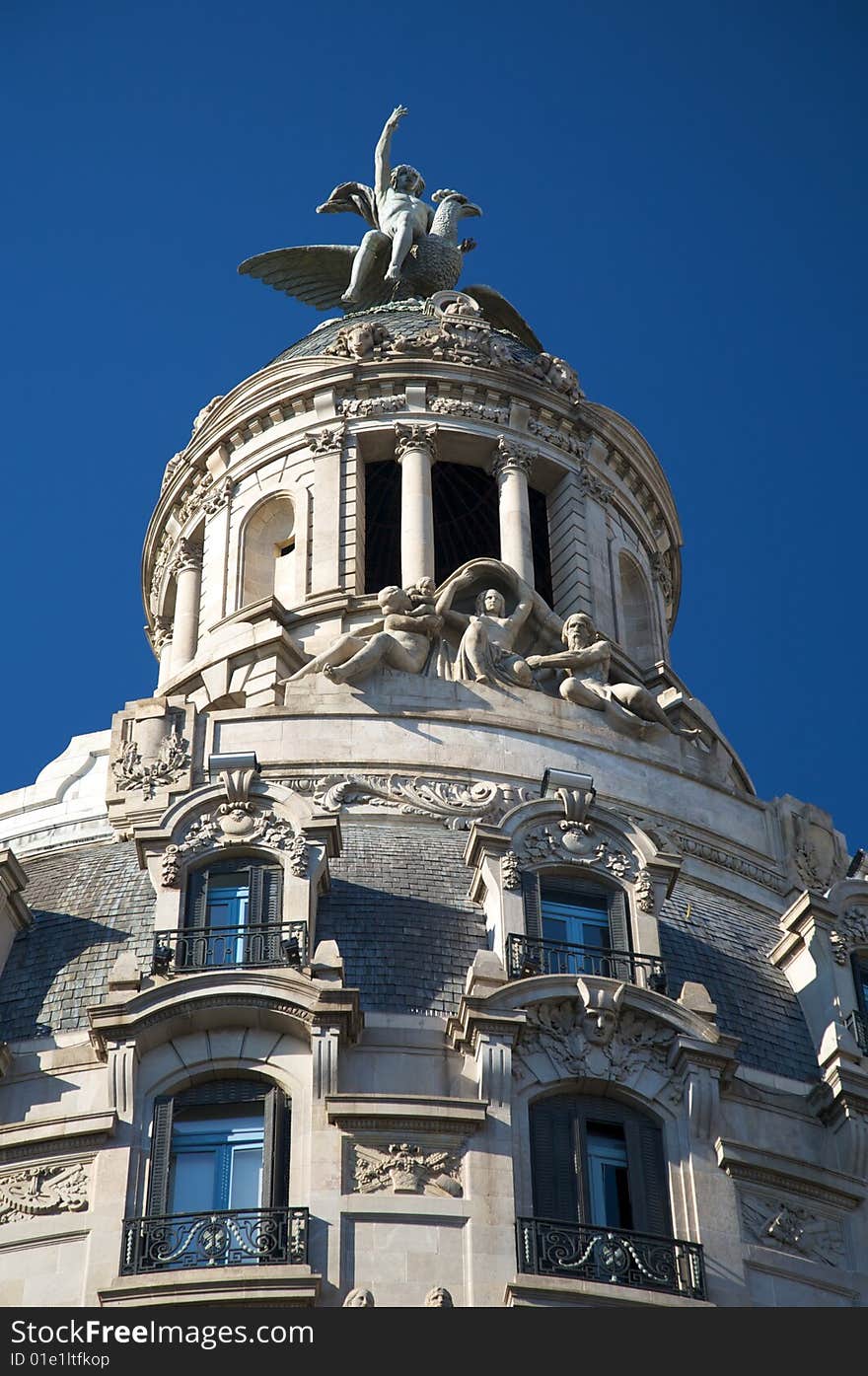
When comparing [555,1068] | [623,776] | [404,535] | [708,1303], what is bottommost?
[708,1303]

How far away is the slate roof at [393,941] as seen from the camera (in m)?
32.6

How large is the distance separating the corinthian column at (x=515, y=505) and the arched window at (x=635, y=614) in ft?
9.34

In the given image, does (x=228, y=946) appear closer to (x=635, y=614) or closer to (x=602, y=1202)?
(x=602, y=1202)

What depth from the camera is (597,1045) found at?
31391 millimetres

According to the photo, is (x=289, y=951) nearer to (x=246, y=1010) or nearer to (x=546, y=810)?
(x=246, y=1010)

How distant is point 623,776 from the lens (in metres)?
39.1

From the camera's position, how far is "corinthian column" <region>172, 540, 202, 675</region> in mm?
48688

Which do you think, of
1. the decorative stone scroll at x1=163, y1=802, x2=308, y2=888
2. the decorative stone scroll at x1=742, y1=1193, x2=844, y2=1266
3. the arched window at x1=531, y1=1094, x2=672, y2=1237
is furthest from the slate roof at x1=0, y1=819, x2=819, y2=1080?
the decorative stone scroll at x1=742, y1=1193, x2=844, y2=1266

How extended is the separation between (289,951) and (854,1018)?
25.9 ft

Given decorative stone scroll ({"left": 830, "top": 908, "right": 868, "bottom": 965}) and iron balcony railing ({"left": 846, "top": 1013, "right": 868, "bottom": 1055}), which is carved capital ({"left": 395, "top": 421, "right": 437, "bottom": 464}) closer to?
decorative stone scroll ({"left": 830, "top": 908, "right": 868, "bottom": 965})

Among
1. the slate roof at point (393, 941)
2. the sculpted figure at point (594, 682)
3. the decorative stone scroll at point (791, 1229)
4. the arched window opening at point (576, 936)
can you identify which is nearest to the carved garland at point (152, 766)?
the slate roof at point (393, 941)

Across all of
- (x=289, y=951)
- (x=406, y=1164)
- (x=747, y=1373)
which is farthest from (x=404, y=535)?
(x=747, y=1373)

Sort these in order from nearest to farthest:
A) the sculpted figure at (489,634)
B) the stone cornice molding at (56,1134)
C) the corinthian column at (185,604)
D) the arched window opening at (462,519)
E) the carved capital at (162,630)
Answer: the stone cornice molding at (56,1134) → the sculpted figure at (489,634) → the corinthian column at (185,604) → the carved capital at (162,630) → the arched window opening at (462,519)

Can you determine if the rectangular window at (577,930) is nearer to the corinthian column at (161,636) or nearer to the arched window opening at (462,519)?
the corinthian column at (161,636)
